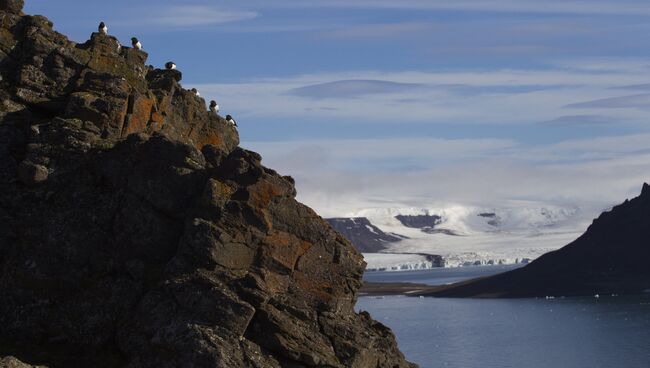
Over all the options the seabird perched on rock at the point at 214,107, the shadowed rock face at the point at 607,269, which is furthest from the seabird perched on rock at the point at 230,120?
the shadowed rock face at the point at 607,269

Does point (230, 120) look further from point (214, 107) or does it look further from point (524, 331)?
point (524, 331)

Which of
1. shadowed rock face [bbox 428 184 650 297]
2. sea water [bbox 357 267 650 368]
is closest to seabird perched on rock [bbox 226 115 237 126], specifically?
sea water [bbox 357 267 650 368]

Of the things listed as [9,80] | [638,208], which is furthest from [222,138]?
[638,208]

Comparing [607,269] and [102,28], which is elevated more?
[607,269]

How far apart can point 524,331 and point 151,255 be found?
96344mm

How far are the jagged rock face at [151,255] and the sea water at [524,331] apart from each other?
195ft

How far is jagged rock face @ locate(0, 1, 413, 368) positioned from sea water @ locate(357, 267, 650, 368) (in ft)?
195

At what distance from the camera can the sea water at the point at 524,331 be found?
89.4 metres

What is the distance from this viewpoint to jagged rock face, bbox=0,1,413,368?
24219mm

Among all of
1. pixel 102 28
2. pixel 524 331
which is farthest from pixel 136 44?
pixel 524 331

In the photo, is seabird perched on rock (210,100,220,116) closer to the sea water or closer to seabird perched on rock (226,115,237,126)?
seabird perched on rock (226,115,237,126)

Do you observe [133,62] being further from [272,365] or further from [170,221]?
[272,365]

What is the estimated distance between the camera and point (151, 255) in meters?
26.1

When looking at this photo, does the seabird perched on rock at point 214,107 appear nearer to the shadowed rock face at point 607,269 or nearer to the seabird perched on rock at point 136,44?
the seabird perched on rock at point 136,44
